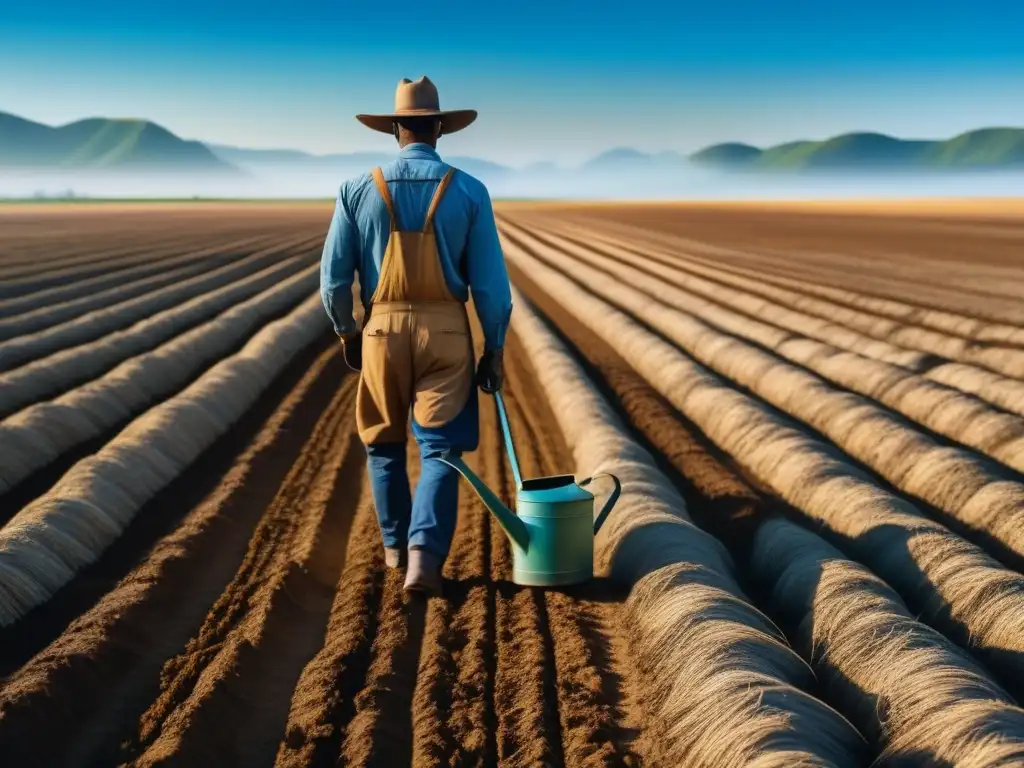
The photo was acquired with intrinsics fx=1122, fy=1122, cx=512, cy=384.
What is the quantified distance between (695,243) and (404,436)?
35.9 meters

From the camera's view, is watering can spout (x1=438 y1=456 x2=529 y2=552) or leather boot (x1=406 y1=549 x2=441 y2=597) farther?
leather boot (x1=406 y1=549 x2=441 y2=597)

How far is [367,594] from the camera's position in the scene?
5016mm

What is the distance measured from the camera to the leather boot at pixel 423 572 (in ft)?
15.8

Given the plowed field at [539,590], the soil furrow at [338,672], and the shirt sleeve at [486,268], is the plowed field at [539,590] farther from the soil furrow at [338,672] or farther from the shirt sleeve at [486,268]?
the shirt sleeve at [486,268]

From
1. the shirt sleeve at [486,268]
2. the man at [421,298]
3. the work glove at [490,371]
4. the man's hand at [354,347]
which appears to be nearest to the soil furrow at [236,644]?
the man at [421,298]

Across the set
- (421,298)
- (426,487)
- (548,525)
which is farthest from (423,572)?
(421,298)

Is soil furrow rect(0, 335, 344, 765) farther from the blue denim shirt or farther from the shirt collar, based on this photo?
the shirt collar

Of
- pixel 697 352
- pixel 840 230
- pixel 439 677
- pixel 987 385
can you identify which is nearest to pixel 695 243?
pixel 840 230

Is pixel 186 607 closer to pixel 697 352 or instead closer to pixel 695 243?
pixel 697 352

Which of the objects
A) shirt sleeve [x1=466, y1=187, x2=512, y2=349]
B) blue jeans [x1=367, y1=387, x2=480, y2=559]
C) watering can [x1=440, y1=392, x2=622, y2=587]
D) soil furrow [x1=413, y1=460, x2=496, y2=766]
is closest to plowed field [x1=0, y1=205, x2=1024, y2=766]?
soil furrow [x1=413, y1=460, x2=496, y2=766]

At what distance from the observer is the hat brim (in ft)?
15.8

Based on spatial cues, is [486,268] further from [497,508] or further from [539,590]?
[539,590]

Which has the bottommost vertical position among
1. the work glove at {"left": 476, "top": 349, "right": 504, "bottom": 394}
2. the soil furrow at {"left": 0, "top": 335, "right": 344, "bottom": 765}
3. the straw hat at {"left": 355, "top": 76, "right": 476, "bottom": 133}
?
the soil furrow at {"left": 0, "top": 335, "right": 344, "bottom": 765}

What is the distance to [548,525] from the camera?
469 centimetres
